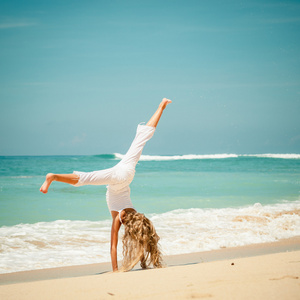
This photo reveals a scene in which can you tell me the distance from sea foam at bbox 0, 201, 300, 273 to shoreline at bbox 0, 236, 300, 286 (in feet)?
0.92

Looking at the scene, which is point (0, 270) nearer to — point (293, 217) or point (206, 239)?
point (206, 239)

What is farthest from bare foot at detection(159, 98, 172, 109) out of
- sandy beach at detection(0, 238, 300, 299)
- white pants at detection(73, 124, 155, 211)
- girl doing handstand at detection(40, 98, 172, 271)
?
sandy beach at detection(0, 238, 300, 299)

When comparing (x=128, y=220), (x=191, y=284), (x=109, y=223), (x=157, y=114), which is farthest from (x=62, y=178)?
(x=109, y=223)

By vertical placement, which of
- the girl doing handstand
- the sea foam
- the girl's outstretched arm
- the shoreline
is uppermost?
the girl's outstretched arm

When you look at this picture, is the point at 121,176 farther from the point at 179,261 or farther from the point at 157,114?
the point at 179,261

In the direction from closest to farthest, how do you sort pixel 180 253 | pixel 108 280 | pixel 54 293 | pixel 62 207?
1. pixel 54 293
2. pixel 108 280
3. pixel 180 253
4. pixel 62 207

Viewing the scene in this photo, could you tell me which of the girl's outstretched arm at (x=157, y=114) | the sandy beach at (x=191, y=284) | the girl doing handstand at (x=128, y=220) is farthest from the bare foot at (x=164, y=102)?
the sandy beach at (x=191, y=284)

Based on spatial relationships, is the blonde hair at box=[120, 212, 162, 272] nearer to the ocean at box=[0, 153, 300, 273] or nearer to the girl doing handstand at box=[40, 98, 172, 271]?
the girl doing handstand at box=[40, 98, 172, 271]

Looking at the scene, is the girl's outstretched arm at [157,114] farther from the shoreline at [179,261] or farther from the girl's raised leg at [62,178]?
the shoreline at [179,261]

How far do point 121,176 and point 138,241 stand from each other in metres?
0.82

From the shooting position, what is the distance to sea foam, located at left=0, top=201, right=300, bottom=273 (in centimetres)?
594

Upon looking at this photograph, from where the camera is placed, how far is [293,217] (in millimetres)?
9336

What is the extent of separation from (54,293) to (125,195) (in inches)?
65.4

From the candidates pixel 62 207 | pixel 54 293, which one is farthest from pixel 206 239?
pixel 62 207
